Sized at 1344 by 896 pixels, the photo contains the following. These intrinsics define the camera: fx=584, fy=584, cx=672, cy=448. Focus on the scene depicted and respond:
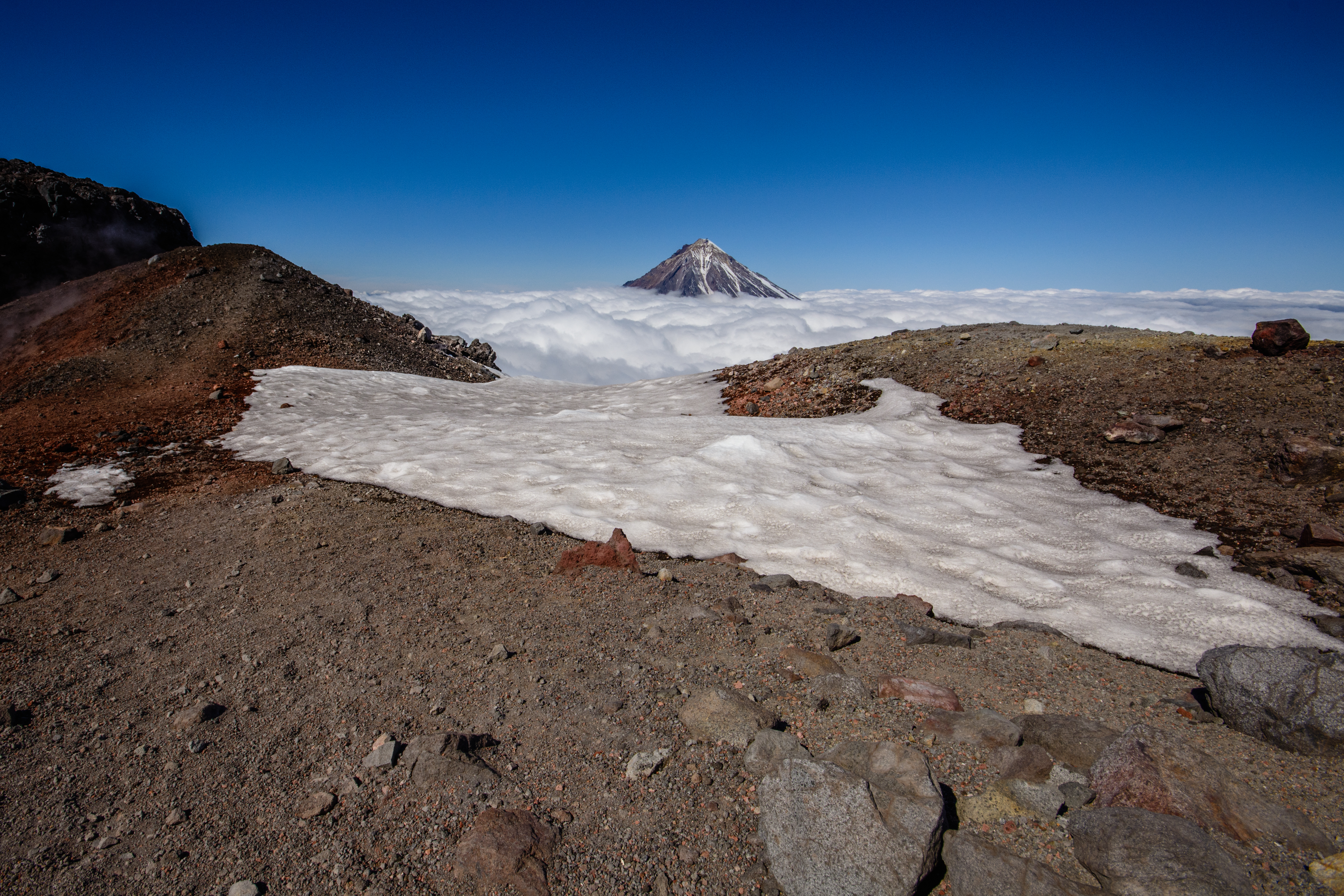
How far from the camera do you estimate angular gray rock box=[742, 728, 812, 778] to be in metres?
3.91

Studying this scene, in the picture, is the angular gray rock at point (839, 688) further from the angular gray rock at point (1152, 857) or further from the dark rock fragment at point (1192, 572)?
the dark rock fragment at point (1192, 572)

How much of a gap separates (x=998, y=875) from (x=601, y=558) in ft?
15.8

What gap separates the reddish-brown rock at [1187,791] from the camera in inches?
127

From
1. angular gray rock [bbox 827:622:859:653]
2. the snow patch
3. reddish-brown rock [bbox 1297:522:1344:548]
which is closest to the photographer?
angular gray rock [bbox 827:622:859:653]

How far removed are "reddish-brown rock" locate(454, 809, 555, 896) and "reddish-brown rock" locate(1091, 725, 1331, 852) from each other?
335cm

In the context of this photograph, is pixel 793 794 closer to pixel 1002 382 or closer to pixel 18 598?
pixel 18 598

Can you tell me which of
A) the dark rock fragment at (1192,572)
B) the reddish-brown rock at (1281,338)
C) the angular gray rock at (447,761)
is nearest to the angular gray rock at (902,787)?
the angular gray rock at (447,761)

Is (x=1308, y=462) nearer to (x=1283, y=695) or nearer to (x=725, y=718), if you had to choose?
(x=1283, y=695)

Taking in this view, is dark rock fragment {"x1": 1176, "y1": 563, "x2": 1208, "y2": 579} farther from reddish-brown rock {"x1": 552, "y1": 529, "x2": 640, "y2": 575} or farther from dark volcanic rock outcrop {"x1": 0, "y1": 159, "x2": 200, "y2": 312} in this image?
dark volcanic rock outcrop {"x1": 0, "y1": 159, "x2": 200, "y2": 312}

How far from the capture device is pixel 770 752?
3.99m

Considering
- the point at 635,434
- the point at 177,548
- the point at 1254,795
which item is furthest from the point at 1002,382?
the point at 177,548

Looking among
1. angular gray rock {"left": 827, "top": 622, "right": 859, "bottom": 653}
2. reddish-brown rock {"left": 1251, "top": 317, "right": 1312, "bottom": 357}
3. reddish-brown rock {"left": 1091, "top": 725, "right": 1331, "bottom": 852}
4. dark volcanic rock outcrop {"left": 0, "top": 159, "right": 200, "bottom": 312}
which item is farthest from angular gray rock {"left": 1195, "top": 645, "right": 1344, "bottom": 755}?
dark volcanic rock outcrop {"left": 0, "top": 159, "right": 200, "bottom": 312}

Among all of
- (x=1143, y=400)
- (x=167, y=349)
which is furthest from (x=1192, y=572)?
(x=167, y=349)

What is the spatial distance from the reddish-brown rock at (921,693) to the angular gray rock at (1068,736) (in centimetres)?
43
